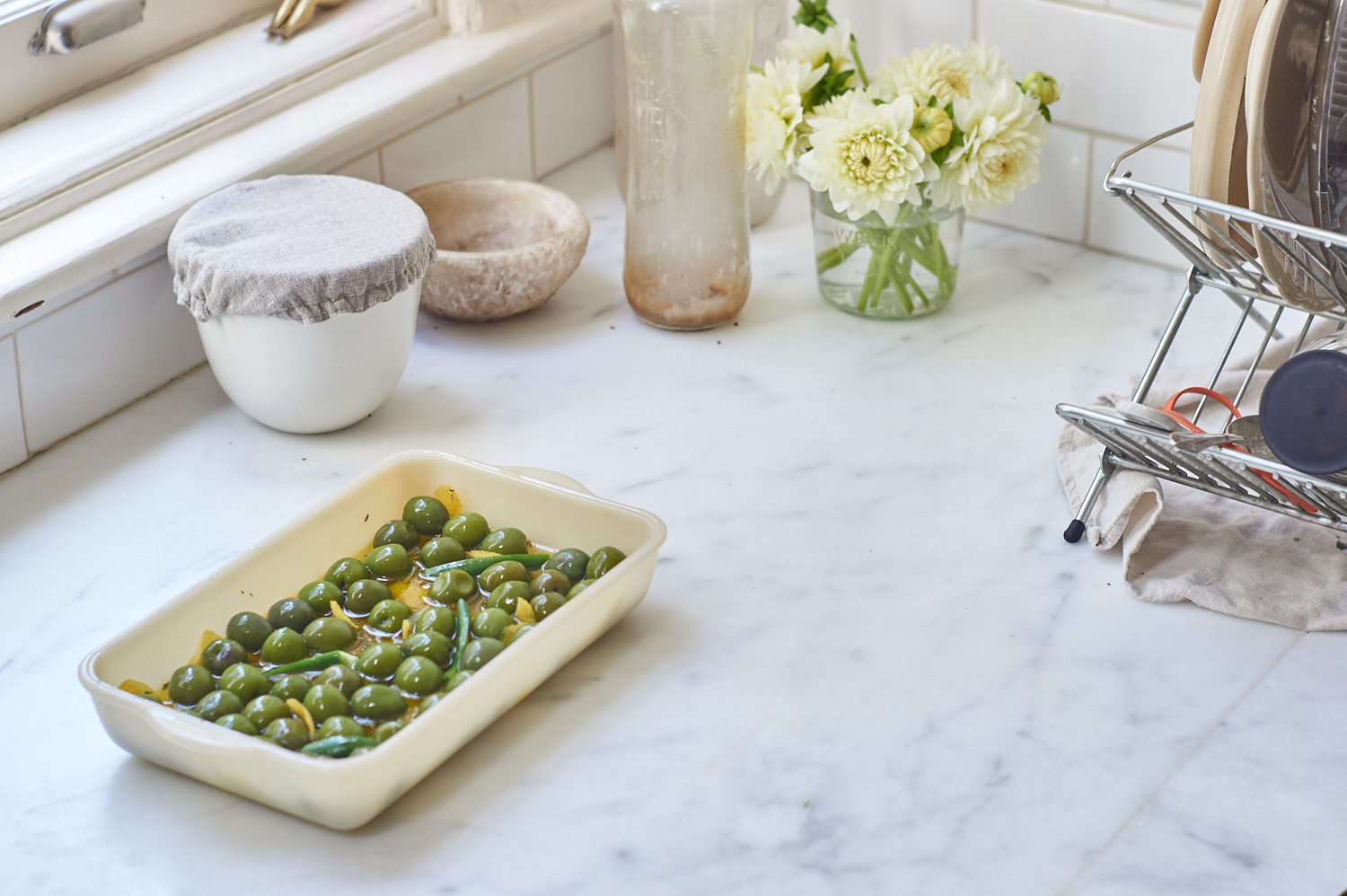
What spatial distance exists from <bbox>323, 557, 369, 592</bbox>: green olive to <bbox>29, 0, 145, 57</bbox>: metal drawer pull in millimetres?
526

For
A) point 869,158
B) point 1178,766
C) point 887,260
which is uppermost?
point 869,158

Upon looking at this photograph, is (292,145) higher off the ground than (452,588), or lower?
higher

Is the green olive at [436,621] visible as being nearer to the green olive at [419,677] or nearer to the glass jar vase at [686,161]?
the green olive at [419,677]

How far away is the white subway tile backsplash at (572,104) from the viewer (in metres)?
1.42

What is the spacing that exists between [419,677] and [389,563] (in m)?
0.11

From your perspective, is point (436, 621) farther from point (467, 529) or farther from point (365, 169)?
point (365, 169)

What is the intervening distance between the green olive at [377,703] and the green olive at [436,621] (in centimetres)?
5

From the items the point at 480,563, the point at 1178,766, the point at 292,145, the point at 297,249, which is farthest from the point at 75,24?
the point at 1178,766

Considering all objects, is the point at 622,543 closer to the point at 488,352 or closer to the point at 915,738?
the point at 915,738

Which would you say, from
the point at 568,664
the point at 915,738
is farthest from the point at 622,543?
the point at 915,738

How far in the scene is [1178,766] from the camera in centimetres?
76

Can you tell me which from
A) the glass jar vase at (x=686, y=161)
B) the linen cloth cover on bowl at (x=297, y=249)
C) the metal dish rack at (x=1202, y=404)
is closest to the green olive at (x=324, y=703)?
the linen cloth cover on bowl at (x=297, y=249)

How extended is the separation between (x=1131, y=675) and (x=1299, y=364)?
20cm

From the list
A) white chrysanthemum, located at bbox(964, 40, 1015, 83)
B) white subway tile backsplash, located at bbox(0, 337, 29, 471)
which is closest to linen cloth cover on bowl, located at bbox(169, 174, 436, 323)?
white subway tile backsplash, located at bbox(0, 337, 29, 471)
